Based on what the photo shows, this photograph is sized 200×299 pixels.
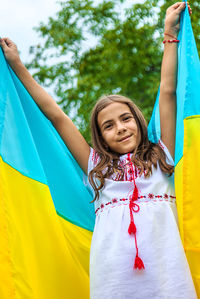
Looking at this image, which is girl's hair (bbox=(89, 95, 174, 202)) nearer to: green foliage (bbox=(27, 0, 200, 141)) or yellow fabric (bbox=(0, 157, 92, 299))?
yellow fabric (bbox=(0, 157, 92, 299))

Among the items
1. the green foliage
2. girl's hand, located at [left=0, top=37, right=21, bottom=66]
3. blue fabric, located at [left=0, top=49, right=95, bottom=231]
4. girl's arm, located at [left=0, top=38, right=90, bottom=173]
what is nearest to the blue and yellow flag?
girl's arm, located at [left=0, top=38, right=90, bottom=173]

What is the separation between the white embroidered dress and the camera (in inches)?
62.7

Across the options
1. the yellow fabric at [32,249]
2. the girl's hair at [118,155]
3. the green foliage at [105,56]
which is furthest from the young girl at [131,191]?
the green foliage at [105,56]

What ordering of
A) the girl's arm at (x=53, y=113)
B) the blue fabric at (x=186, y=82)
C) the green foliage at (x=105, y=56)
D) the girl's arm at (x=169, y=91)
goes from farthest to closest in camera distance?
1. the green foliage at (x=105, y=56)
2. the girl's arm at (x=53, y=113)
3. the girl's arm at (x=169, y=91)
4. the blue fabric at (x=186, y=82)

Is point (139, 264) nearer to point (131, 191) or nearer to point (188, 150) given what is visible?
point (131, 191)

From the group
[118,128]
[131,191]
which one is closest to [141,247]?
[131,191]

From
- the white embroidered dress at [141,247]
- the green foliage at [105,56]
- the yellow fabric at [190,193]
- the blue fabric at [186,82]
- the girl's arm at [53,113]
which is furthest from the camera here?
the green foliage at [105,56]

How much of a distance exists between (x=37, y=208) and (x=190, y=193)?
81 centimetres

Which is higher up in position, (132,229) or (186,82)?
(186,82)

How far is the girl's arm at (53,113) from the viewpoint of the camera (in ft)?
7.03

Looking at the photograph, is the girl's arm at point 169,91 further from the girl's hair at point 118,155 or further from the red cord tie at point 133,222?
the red cord tie at point 133,222

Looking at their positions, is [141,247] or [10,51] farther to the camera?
[10,51]

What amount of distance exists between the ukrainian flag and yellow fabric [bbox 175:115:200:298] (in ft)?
2.18

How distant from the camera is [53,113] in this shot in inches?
85.8
